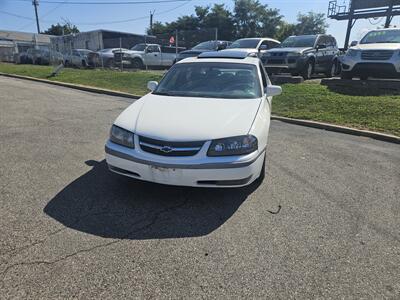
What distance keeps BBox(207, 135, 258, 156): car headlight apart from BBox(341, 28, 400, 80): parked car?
25.3 ft

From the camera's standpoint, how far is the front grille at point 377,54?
28.8 ft

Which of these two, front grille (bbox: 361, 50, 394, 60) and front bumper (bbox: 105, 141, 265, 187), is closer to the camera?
front bumper (bbox: 105, 141, 265, 187)

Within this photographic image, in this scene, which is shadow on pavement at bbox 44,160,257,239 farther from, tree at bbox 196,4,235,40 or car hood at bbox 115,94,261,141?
tree at bbox 196,4,235,40

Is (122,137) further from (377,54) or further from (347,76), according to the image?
(347,76)

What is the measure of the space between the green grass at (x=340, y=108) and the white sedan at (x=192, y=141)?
4.08 meters

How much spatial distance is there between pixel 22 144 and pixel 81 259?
3534 mm

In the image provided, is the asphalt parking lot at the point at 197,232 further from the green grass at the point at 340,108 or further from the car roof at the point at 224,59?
the green grass at the point at 340,108

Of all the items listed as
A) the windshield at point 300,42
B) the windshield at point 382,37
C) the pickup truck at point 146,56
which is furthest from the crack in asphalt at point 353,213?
the pickup truck at point 146,56

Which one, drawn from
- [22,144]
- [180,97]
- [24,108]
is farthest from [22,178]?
[24,108]

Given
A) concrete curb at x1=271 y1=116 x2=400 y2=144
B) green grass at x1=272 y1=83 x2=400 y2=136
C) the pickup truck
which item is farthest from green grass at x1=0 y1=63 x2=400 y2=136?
the pickup truck

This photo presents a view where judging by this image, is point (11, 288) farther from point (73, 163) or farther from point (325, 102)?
point (325, 102)

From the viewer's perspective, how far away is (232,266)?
2455mm

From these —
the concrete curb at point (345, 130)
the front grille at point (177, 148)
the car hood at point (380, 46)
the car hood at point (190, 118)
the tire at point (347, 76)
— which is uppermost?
the car hood at point (380, 46)

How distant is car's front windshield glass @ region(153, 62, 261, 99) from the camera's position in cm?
424
